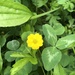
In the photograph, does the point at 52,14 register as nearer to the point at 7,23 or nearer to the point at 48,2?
the point at 48,2

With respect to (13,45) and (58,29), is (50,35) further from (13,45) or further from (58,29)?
(13,45)

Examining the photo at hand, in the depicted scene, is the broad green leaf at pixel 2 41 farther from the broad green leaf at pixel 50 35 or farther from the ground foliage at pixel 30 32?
the broad green leaf at pixel 50 35

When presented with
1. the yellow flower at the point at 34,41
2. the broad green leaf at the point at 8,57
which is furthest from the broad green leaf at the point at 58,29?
the broad green leaf at the point at 8,57

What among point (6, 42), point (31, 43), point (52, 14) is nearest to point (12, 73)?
point (31, 43)

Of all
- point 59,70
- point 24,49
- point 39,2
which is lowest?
point 59,70

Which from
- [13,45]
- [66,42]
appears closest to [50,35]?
[66,42]

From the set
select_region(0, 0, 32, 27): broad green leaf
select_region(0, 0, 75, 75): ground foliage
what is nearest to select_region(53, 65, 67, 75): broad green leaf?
select_region(0, 0, 75, 75): ground foliage

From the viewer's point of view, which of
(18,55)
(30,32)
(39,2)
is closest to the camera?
(18,55)
